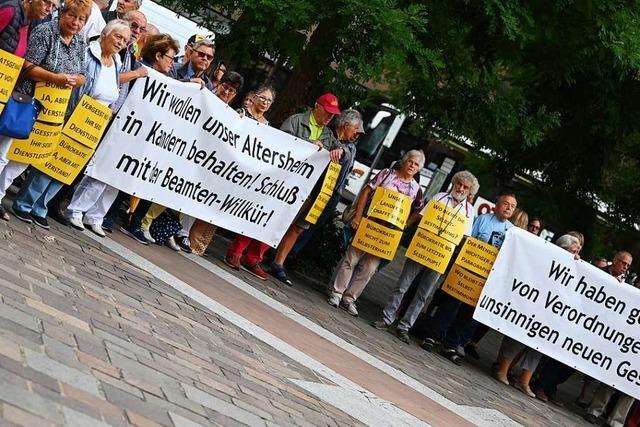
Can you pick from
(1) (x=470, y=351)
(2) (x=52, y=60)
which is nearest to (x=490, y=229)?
(1) (x=470, y=351)

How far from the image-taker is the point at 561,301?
503 inches

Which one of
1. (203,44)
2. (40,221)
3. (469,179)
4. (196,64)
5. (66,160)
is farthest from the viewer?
(469,179)

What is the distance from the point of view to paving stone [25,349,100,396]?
17.5ft

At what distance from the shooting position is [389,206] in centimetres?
1266

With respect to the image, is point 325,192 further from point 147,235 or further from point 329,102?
point 147,235

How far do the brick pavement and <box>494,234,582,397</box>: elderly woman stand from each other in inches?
100

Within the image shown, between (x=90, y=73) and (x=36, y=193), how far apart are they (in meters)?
1.09

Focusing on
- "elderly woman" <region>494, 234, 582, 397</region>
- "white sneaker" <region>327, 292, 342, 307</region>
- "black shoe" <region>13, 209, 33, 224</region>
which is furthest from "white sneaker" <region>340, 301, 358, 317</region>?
"black shoe" <region>13, 209, 33, 224</region>

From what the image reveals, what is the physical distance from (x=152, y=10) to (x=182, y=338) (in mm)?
16380

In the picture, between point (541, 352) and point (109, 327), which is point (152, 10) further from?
point (109, 327)

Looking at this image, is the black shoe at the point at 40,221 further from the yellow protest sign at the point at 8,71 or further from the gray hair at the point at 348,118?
the gray hair at the point at 348,118

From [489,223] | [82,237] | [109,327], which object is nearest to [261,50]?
[489,223]

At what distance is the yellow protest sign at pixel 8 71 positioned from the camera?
8.52 m

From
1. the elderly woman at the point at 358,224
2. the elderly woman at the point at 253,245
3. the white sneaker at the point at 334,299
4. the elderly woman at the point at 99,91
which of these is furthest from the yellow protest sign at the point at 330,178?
the elderly woman at the point at 99,91
